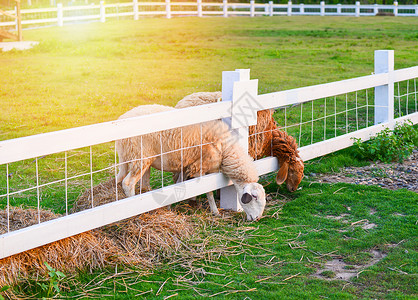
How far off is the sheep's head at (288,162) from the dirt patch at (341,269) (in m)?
1.69

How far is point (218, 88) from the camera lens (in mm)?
12172

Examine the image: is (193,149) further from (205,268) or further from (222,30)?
(222,30)

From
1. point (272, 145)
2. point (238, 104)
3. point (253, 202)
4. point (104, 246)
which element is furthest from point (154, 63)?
point (104, 246)

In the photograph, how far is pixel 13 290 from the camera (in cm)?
372

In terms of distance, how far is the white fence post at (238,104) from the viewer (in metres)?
5.36

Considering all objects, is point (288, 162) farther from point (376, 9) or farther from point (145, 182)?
point (376, 9)

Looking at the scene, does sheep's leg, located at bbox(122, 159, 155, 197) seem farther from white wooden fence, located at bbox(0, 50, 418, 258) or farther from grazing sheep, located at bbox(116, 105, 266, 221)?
white wooden fence, located at bbox(0, 50, 418, 258)

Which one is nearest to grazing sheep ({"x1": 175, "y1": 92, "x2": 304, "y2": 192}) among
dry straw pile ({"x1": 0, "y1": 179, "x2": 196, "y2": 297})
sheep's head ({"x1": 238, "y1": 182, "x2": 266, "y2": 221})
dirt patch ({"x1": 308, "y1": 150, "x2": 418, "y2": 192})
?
dirt patch ({"x1": 308, "y1": 150, "x2": 418, "y2": 192})

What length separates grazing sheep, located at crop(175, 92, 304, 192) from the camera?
6.05 m

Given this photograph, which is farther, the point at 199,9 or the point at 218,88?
the point at 199,9

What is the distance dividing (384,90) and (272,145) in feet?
8.15

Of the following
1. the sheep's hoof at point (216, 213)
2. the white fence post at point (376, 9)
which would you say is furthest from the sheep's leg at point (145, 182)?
the white fence post at point (376, 9)

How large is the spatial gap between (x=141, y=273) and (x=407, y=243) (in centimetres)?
222

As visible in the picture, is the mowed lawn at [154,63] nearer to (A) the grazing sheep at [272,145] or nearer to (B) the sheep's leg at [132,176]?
(A) the grazing sheep at [272,145]
